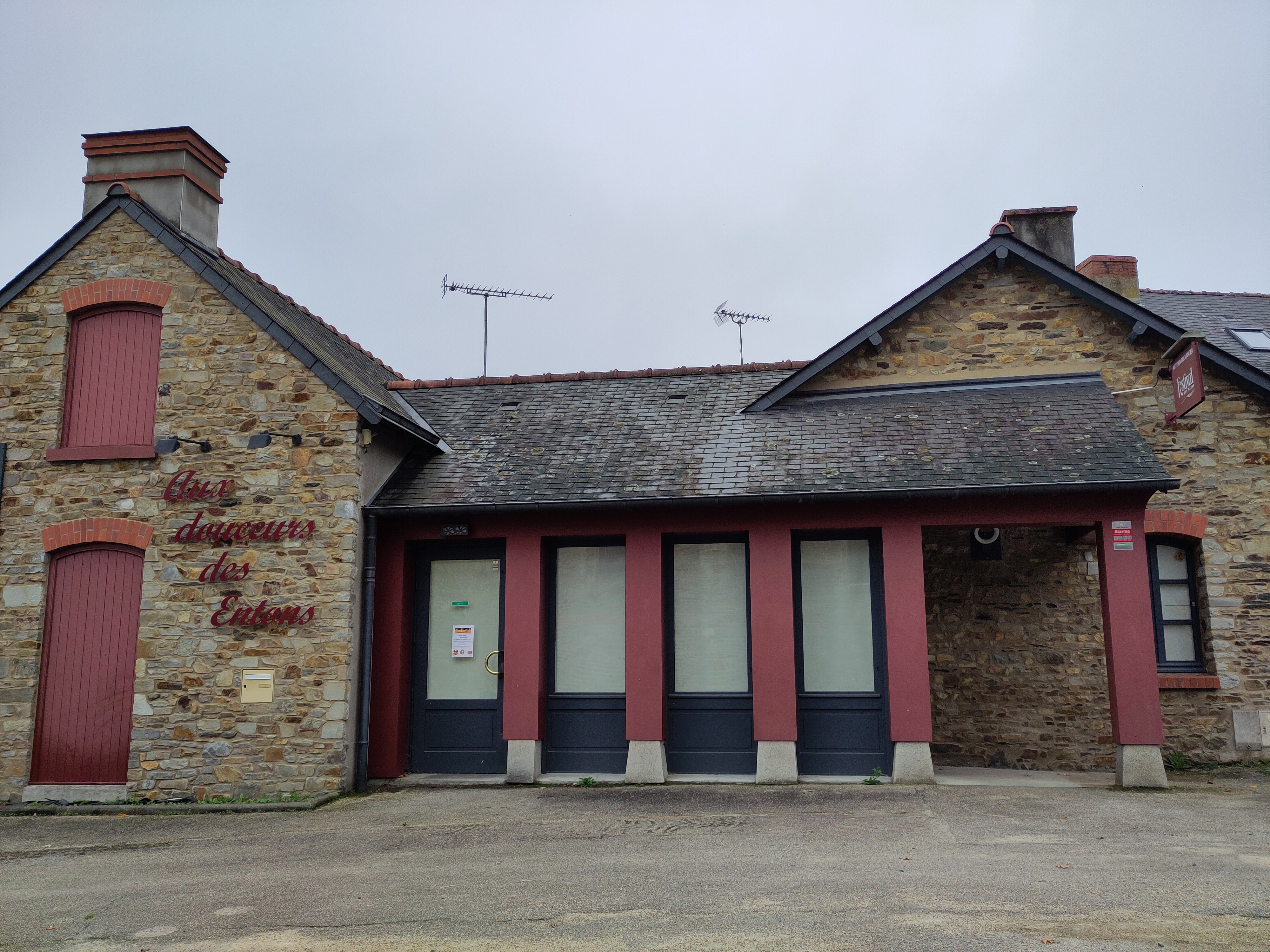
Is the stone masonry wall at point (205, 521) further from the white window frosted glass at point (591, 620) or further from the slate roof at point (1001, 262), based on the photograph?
the slate roof at point (1001, 262)

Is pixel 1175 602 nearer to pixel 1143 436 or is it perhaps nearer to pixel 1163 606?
pixel 1163 606

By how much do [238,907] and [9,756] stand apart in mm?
5547

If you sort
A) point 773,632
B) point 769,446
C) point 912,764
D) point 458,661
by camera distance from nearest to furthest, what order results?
1. point 912,764
2. point 773,632
3. point 458,661
4. point 769,446

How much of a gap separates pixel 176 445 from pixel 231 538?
1211 millimetres

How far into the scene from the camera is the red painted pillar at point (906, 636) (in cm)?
989

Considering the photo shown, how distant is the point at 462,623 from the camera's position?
11016 millimetres

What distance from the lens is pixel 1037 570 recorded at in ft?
39.5

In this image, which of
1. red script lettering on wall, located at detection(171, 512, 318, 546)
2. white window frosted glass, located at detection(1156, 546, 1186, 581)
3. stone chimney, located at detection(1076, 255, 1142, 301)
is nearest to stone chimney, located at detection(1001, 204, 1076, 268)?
stone chimney, located at detection(1076, 255, 1142, 301)

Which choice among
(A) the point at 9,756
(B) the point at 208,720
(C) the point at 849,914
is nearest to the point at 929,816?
(C) the point at 849,914

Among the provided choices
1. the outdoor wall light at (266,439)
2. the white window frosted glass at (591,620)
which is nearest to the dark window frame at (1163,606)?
the white window frosted glass at (591,620)

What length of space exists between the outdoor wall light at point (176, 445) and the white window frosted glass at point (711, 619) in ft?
16.8

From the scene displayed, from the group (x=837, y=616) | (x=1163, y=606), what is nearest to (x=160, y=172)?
(x=837, y=616)

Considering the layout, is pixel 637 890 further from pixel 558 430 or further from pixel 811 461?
pixel 558 430

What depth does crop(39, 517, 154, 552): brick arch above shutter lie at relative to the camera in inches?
410
